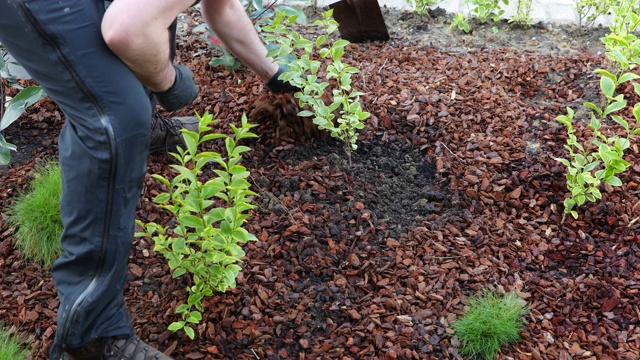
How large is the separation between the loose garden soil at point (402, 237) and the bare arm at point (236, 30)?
1.50 ft

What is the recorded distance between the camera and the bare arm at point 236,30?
2844 mm

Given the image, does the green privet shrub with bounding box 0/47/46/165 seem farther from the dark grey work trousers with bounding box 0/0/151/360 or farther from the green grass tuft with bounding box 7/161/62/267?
the dark grey work trousers with bounding box 0/0/151/360

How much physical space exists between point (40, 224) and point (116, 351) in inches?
31.6

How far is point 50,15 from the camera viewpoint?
2.00m

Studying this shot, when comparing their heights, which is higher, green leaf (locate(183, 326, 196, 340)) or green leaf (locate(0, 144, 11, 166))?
green leaf (locate(0, 144, 11, 166))

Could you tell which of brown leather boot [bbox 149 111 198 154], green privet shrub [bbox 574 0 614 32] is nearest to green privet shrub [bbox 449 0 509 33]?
green privet shrub [bbox 574 0 614 32]

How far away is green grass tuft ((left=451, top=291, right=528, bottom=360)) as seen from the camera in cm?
253

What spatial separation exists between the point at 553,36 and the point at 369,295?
2.77 metres

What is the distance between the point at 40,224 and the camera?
291cm

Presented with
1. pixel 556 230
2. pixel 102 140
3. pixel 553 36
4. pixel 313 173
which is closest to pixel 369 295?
pixel 313 173

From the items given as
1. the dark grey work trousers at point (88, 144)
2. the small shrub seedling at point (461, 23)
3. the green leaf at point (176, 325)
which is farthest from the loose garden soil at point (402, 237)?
the small shrub seedling at point (461, 23)

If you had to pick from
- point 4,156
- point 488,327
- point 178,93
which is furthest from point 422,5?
point 4,156

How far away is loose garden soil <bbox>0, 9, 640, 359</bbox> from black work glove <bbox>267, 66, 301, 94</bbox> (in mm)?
256

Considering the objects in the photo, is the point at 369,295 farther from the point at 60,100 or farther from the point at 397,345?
the point at 60,100
